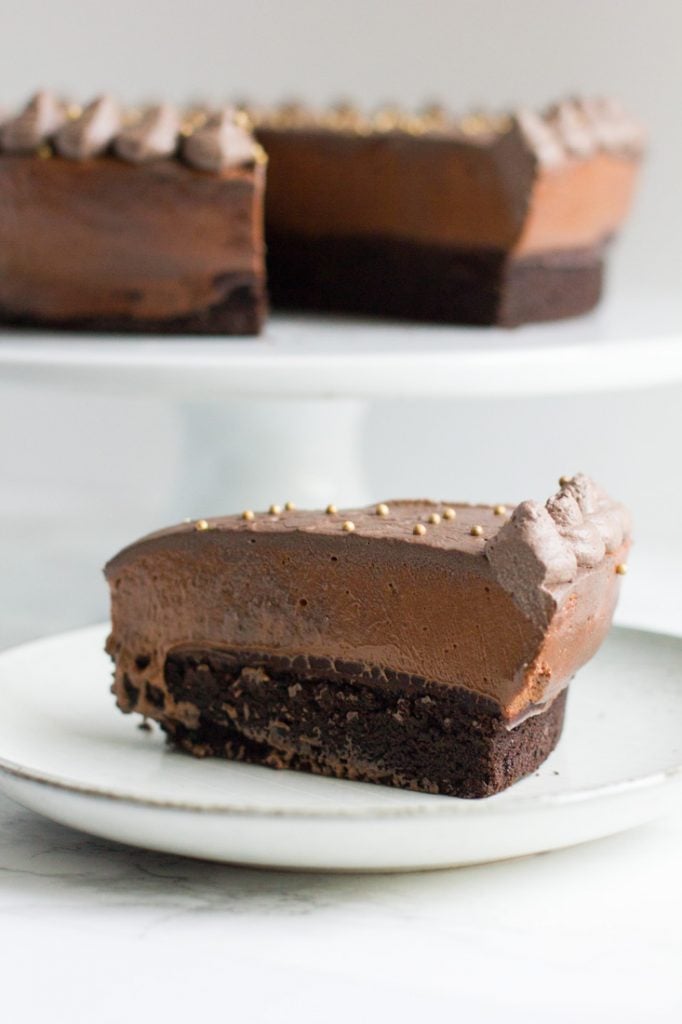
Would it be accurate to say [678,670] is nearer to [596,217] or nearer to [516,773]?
[516,773]

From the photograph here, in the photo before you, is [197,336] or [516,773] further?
[197,336]

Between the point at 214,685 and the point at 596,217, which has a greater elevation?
the point at 596,217

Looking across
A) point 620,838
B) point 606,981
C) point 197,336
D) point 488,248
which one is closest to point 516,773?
point 620,838

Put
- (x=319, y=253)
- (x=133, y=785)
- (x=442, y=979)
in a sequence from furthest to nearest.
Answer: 1. (x=319, y=253)
2. (x=133, y=785)
3. (x=442, y=979)

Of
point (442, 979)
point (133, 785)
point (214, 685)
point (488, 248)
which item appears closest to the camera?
point (442, 979)

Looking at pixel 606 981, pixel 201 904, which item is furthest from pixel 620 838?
pixel 201 904

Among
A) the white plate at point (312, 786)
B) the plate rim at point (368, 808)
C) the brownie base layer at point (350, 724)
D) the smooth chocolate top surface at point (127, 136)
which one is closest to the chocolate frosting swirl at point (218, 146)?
the smooth chocolate top surface at point (127, 136)

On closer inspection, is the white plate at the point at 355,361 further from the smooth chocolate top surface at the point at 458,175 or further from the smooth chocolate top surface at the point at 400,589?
the smooth chocolate top surface at the point at 400,589
